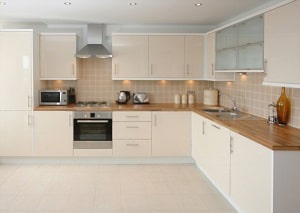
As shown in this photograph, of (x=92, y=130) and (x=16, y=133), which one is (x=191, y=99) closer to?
(x=92, y=130)

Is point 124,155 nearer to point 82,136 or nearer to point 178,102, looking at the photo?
point 82,136

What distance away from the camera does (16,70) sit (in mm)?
5762

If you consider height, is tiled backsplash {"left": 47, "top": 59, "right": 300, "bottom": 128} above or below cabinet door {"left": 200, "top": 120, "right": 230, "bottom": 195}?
above

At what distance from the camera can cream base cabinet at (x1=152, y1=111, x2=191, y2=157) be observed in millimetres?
5863

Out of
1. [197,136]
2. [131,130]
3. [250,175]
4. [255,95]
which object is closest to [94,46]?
[131,130]

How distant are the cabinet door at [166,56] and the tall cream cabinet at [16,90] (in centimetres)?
184

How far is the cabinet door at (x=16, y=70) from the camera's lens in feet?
18.8

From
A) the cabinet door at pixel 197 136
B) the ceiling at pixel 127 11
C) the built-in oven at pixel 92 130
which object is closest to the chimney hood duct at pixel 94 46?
the ceiling at pixel 127 11

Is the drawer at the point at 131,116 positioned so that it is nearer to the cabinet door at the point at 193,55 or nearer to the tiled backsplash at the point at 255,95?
the cabinet door at the point at 193,55

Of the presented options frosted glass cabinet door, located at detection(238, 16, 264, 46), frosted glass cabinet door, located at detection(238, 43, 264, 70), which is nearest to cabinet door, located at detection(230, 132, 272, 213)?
frosted glass cabinet door, located at detection(238, 43, 264, 70)

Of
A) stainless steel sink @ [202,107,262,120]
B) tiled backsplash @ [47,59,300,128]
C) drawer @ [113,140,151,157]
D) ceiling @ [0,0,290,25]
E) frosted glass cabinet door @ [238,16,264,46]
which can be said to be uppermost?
ceiling @ [0,0,290,25]

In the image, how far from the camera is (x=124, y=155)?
5.88 m

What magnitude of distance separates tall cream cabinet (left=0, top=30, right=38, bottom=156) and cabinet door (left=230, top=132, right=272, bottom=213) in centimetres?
334

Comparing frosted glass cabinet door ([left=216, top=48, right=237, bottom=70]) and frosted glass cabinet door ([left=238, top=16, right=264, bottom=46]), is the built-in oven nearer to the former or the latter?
frosted glass cabinet door ([left=216, top=48, right=237, bottom=70])
